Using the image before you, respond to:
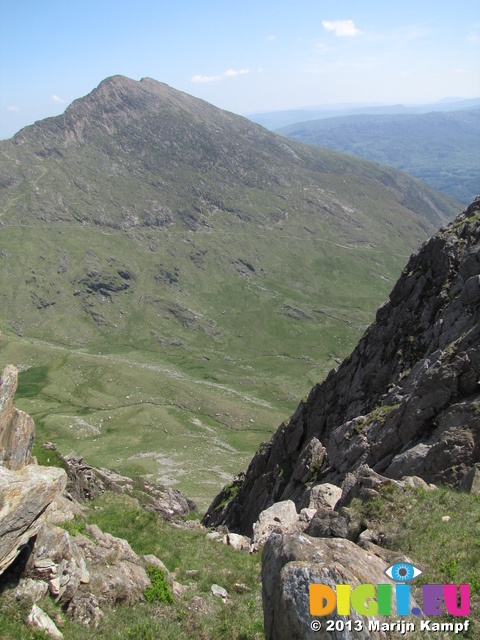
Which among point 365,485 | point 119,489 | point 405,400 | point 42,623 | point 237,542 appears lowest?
point 119,489

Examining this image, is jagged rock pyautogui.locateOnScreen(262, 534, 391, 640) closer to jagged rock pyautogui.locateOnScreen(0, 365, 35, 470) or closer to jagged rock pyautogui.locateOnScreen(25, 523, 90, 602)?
jagged rock pyautogui.locateOnScreen(25, 523, 90, 602)

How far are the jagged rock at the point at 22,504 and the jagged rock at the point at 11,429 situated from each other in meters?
8.75

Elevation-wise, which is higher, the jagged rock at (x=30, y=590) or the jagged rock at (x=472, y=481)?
the jagged rock at (x=30, y=590)

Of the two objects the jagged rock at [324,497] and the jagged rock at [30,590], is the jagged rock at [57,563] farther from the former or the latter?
the jagged rock at [324,497]

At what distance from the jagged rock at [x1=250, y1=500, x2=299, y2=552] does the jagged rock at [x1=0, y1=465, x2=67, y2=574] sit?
19.6 m

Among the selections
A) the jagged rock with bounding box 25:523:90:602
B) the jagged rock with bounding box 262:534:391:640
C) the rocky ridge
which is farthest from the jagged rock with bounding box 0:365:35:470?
the jagged rock with bounding box 262:534:391:640

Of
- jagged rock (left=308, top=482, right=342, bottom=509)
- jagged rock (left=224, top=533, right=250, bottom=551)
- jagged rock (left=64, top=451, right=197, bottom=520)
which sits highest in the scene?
jagged rock (left=308, top=482, right=342, bottom=509)

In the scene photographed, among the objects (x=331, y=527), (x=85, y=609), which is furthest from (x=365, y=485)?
(x=85, y=609)

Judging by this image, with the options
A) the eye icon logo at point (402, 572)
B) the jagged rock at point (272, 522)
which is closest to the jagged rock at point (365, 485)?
the eye icon logo at point (402, 572)

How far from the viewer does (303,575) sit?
13297 mm

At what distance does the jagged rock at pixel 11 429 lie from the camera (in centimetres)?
2448

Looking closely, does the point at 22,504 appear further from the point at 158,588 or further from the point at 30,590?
the point at 158,588

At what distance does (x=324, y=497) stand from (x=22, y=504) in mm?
24061

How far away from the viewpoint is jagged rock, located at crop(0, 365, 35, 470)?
964 inches
